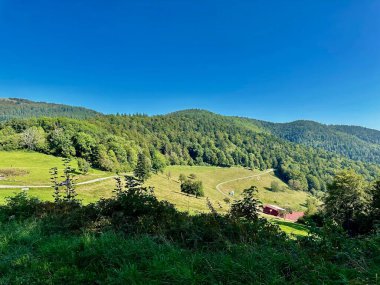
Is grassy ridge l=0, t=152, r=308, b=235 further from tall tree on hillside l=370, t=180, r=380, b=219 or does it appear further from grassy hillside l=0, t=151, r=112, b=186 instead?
tall tree on hillside l=370, t=180, r=380, b=219

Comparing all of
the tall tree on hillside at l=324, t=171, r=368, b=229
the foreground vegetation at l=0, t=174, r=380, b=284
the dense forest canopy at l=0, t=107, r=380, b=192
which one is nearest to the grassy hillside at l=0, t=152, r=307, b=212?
the dense forest canopy at l=0, t=107, r=380, b=192

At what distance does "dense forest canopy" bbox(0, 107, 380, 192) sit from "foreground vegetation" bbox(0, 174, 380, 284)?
8549cm

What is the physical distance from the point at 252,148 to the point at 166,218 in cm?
19606

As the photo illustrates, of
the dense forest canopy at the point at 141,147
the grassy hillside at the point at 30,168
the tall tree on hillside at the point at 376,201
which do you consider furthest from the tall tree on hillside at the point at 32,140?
the tall tree on hillside at the point at 376,201

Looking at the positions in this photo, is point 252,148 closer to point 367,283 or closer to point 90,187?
point 90,187

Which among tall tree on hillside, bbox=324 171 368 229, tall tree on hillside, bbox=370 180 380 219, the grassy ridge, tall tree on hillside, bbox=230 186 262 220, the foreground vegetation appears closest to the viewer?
the foreground vegetation

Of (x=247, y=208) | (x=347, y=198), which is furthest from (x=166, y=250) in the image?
(x=347, y=198)

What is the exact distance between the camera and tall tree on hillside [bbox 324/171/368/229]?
3419 cm

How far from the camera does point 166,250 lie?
5160mm

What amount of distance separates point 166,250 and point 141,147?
131940mm

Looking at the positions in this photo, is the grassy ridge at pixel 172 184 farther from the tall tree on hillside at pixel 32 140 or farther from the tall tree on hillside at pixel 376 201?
the tall tree on hillside at pixel 376 201

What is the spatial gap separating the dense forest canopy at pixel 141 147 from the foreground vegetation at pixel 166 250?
8549 cm

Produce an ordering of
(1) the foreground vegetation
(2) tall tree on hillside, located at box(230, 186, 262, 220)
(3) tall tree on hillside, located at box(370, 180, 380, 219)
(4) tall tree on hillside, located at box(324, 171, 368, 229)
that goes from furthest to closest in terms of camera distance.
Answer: (4) tall tree on hillside, located at box(324, 171, 368, 229) → (3) tall tree on hillside, located at box(370, 180, 380, 219) → (2) tall tree on hillside, located at box(230, 186, 262, 220) → (1) the foreground vegetation

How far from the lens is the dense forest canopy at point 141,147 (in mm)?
93812
